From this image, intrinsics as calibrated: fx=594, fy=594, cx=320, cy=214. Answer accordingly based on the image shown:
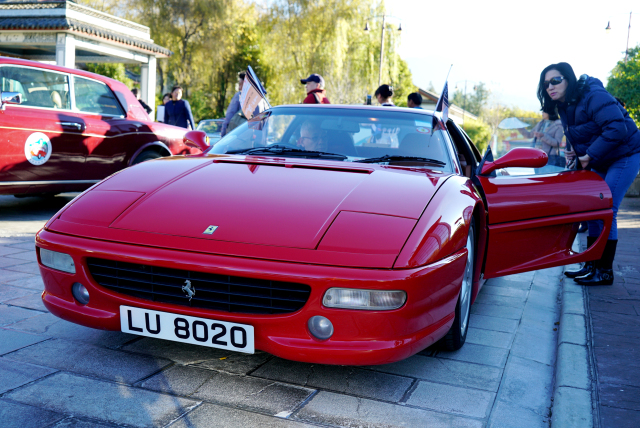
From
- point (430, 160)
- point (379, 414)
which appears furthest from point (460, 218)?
point (379, 414)

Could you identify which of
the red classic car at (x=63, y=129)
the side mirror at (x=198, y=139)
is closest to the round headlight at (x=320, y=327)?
the side mirror at (x=198, y=139)

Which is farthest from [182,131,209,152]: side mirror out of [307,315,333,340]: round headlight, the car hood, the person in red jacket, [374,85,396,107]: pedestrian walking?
[374,85,396,107]: pedestrian walking

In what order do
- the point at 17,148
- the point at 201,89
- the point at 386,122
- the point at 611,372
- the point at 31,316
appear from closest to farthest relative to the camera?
the point at 611,372 < the point at 31,316 < the point at 386,122 < the point at 17,148 < the point at 201,89

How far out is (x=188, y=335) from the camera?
2.34 metres

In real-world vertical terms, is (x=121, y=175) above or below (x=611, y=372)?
above

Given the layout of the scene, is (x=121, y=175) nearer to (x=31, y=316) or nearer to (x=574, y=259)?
(x=31, y=316)

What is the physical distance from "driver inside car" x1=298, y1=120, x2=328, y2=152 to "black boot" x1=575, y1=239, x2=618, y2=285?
8.26ft

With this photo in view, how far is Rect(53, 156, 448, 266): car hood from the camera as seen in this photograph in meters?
2.40

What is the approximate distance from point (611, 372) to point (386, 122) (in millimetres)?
1839

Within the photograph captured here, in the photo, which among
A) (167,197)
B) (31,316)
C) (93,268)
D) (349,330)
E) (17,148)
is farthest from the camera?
(17,148)

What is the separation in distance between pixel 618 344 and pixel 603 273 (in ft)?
5.06

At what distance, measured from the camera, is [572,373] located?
2801 millimetres

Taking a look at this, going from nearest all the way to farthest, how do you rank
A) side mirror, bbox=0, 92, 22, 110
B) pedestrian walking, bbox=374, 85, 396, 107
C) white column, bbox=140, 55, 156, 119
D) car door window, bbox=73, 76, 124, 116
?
side mirror, bbox=0, 92, 22, 110 → car door window, bbox=73, 76, 124, 116 → pedestrian walking, bbox=374, 85, 396, 107 → white column, bbox=140, 55, 156, 119

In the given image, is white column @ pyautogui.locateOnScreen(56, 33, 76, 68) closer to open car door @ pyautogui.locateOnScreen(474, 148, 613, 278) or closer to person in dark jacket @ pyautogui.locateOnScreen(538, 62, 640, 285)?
person in dark jacket @ pyautogui.locateOnScreen(538, 62, 640, 285)
